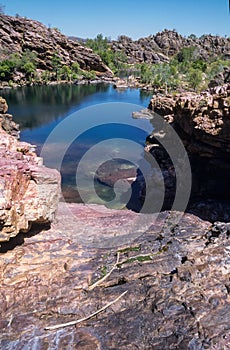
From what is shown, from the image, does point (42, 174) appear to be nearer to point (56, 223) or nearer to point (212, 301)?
point (56, 223)

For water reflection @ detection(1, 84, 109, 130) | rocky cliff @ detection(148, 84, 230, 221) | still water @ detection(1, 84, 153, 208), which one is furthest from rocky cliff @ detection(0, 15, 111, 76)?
rocky cliff @ detection(148, 84, 230, 221)

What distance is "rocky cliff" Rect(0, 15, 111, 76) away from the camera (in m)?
95.1

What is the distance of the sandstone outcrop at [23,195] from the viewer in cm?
794

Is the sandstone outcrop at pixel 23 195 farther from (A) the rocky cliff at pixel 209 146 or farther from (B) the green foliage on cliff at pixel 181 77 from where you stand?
(B) the green foliage on cliff at pixel 181 77

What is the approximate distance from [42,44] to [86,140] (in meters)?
77.7

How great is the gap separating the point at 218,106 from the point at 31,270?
491 inches

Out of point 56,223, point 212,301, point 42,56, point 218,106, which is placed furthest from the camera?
point 42,56

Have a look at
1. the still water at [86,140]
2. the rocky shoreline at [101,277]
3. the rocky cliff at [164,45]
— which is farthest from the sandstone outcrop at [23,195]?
the rocky cliff at [164,45]

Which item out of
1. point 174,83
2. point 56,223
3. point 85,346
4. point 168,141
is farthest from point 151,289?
point 174,83

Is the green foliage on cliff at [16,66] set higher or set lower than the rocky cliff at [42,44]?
lower

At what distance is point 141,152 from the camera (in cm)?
3103

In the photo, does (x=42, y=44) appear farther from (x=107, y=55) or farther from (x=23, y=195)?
(x=23, y=195)

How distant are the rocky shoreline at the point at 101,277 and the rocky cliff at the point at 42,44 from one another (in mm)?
91890

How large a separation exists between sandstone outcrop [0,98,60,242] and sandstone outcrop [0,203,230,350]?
814 millimetres
